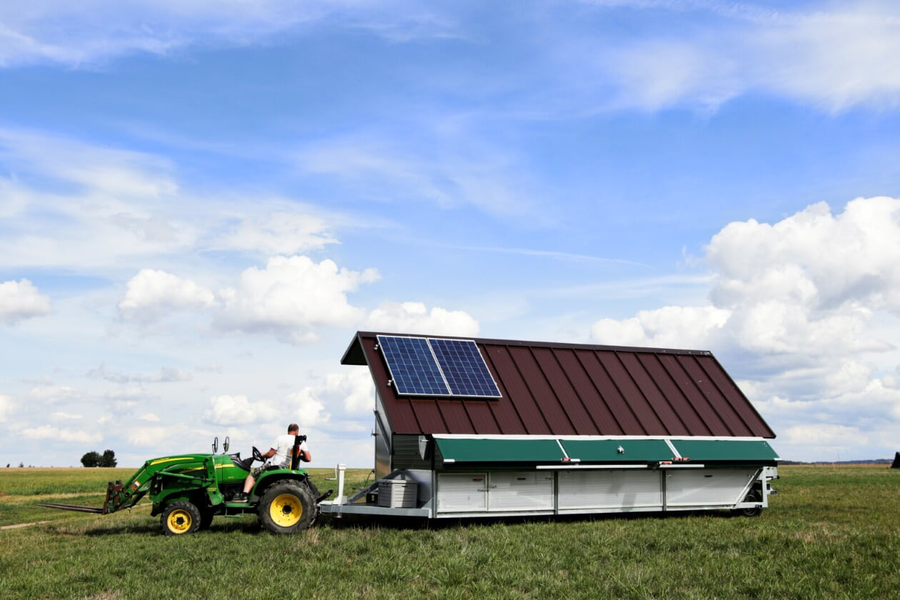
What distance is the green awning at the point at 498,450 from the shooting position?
666 inches

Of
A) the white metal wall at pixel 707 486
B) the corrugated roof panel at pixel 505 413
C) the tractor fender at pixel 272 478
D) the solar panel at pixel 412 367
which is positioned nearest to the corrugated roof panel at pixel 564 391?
the corrugated roof panel at pixel 505 413

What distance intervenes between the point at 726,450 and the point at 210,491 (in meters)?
12.4

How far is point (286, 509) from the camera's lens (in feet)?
52.9

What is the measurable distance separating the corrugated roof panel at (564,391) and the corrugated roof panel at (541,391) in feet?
0.42

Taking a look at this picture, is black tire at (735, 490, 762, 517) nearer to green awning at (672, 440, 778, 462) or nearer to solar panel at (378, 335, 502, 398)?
green awning at (672, 440, 778, 462)

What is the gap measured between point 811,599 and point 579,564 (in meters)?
3.37

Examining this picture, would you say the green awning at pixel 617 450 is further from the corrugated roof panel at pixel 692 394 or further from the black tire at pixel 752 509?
the black tire at pixel 752 509

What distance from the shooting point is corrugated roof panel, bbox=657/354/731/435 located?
2122 centimetres

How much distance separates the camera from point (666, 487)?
760 inches

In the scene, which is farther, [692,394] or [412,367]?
[692,394]

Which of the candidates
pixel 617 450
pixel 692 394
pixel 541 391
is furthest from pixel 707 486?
pixel 541 391

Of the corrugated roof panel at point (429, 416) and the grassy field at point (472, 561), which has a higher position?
the corrugated roof panel at point (429, 416)

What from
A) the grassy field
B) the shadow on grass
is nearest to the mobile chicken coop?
the shadow on grass

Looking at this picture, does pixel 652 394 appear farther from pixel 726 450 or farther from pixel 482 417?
pixel 482 417
